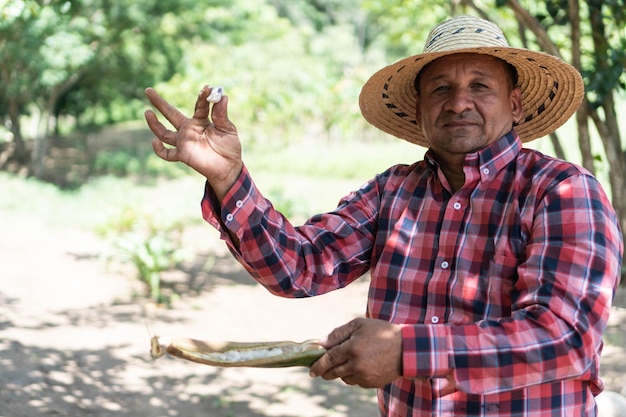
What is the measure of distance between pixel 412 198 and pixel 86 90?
65.7ft

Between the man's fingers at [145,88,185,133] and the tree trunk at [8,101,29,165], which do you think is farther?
the tree trunk at [8,101,29,165]

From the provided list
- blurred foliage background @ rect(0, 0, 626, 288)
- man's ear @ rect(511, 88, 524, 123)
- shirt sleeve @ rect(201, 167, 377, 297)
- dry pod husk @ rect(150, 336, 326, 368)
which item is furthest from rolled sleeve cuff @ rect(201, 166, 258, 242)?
blurred foliage background @ rect(0, 0, 626, 288)

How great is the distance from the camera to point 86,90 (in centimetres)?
2053

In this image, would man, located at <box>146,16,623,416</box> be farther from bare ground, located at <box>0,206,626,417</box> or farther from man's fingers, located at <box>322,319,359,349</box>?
bare ground, located at <box>0,206,626,417</box>

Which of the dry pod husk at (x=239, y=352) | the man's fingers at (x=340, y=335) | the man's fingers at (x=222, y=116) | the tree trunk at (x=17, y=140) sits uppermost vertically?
the tree trunk at (x=17, y=140)

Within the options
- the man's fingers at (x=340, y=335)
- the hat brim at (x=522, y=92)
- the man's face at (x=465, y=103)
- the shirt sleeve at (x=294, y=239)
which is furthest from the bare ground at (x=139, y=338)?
the man's fingers at (x=340, y=335)

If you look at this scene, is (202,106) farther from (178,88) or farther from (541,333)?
(178,88)

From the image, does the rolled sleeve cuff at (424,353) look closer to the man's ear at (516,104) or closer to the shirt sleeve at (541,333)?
the shirt sleeve at (541,333)

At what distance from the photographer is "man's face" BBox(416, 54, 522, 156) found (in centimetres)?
182

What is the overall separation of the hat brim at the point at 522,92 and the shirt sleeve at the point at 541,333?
0.59 m

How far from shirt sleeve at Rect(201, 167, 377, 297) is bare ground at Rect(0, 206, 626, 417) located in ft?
9.53

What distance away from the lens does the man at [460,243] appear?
141cm

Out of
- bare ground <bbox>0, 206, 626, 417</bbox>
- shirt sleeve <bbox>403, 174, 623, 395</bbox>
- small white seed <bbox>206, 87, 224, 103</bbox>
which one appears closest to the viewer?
shirt sleeve <bbox>403, 174, 623, 395</bbox>

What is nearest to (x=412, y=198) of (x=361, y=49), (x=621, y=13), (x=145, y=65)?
(x=621, y=13)
